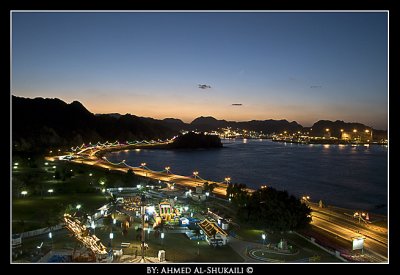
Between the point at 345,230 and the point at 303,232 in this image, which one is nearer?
the point at 303,232

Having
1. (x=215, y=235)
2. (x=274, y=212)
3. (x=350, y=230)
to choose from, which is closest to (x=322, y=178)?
(x=350, y=230)

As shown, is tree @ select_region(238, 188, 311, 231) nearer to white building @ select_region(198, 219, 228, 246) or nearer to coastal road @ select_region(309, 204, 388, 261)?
white building @ select_region(198, 219, 228, 246)

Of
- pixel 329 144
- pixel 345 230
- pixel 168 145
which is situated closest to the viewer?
pixel 345 230

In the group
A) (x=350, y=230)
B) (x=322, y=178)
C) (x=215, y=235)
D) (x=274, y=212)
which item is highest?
(x=274, y=212)

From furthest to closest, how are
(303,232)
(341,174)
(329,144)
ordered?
(329,144) < (341,174) < (303,232)

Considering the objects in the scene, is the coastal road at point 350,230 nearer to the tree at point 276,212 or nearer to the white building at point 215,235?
the tree at point 276,212

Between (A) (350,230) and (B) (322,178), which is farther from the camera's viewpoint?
(B) (322,178)

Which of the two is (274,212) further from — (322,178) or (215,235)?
(322,178)

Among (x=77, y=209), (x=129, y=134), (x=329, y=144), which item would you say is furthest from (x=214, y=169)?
(x=329, y=144)

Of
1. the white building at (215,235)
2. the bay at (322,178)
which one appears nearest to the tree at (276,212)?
the white building at (215,235)
